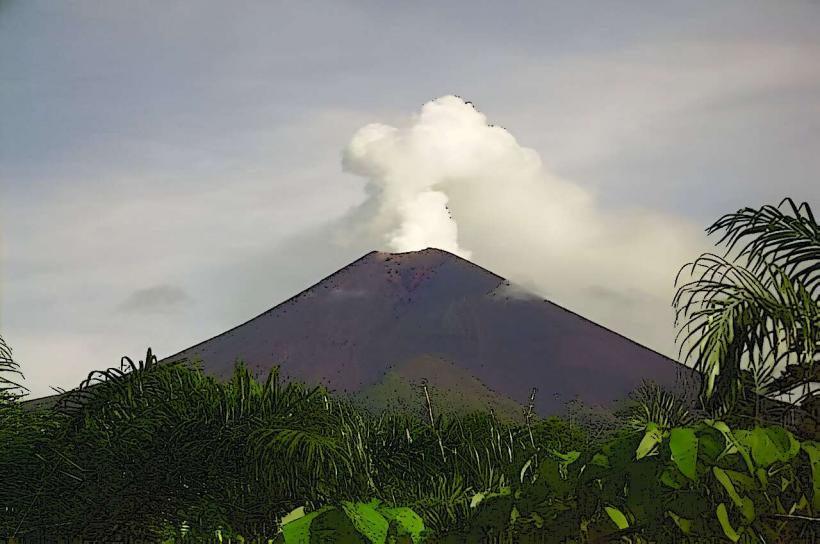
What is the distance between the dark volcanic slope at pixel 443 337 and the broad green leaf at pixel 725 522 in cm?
1452

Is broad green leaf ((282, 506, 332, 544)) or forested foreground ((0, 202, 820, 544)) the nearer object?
broad green leaf ((282, 506, 332, 544))

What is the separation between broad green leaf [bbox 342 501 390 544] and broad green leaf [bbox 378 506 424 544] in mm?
13

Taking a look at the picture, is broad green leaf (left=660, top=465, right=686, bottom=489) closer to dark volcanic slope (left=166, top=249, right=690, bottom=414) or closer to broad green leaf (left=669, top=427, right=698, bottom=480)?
broad green leaf (left=669, top=427, right=698, bottom=480)

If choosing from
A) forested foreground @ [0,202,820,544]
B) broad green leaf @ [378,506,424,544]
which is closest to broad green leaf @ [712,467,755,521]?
broad green leaf @ [378,506,424,544]

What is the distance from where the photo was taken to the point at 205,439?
2.04 m

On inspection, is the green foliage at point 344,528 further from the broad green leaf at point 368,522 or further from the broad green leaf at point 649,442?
the broad green leaf at point 649,442

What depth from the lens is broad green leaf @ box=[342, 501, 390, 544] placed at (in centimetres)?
61

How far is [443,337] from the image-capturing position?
774 inches

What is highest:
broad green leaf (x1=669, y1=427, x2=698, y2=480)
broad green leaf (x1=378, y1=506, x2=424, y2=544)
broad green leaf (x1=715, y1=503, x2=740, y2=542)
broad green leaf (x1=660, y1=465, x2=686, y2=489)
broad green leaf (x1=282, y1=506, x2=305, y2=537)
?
broad green leaf (x1=669, y1=427, x2=698, y2=480)

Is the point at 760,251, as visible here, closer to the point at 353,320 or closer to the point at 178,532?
the point at 178,532

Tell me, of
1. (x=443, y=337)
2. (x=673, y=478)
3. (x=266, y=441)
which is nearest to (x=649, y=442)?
(x=673, y=478)

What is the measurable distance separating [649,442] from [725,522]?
8 centimetres

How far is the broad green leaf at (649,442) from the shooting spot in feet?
2.43

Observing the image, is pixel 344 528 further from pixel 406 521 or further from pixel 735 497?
pixel 735 497
